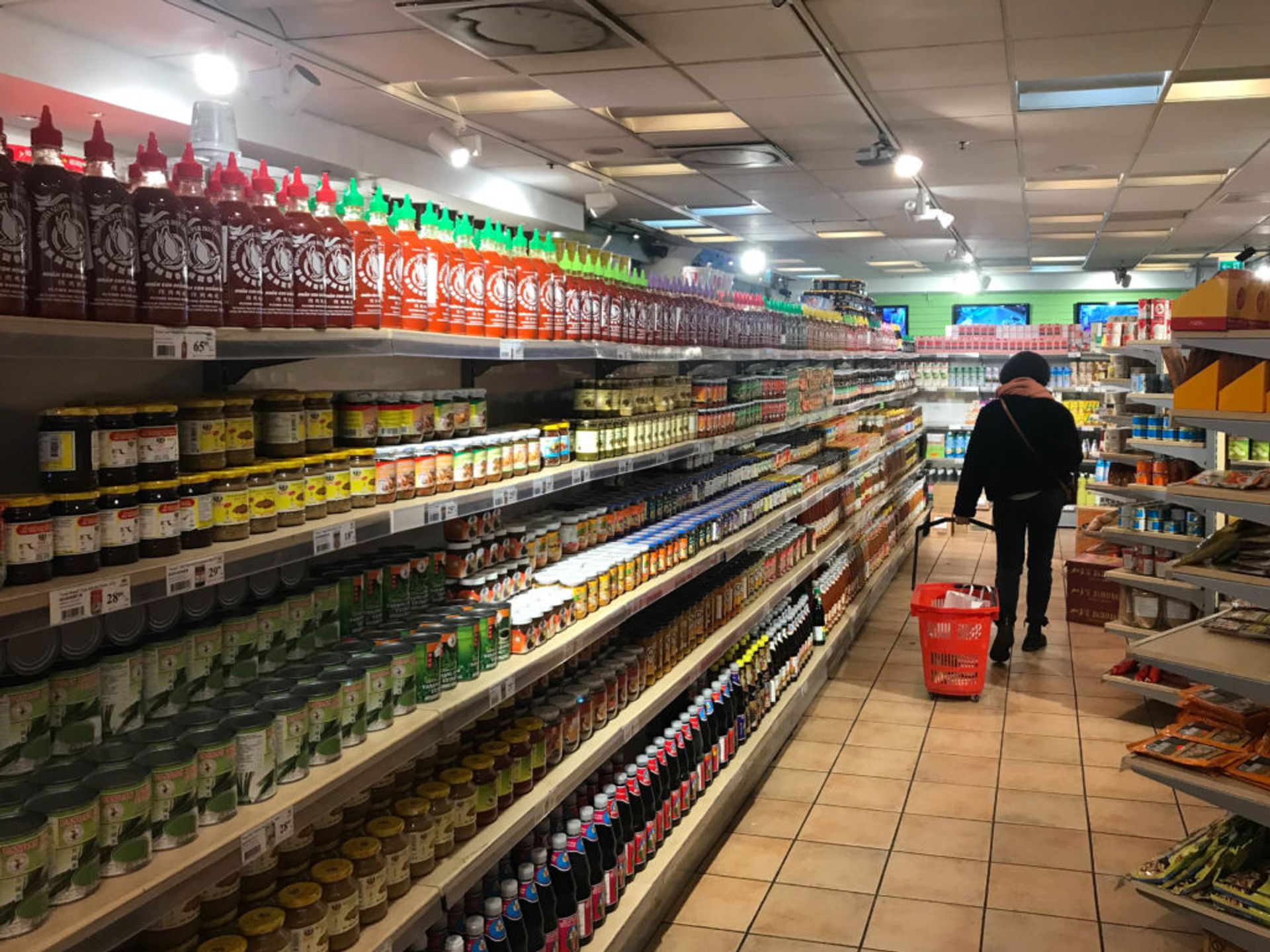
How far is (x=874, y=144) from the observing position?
684 cm

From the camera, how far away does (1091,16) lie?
4.45 metres

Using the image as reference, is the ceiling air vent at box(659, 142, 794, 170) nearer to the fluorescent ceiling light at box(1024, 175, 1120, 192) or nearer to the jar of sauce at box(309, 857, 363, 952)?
the fluorescent ceiling light at box(1024, 175, 1120, 192)

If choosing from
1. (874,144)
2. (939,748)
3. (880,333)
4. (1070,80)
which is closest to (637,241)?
(880,333)

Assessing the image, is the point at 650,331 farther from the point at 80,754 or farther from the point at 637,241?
the point at 637,241

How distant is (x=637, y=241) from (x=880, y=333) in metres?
3.22

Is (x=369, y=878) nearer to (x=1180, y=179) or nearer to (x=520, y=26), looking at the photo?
(x=520, y=26)

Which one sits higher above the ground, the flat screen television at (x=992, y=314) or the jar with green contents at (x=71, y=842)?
the flat screen television at (x=992, y=314)

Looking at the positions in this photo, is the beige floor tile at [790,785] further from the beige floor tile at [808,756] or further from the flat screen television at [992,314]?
the flat screen television at [992,314]

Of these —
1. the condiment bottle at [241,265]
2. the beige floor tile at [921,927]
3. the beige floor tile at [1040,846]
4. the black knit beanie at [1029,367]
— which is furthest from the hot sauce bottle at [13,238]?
the black knit beanie at [1029,367]

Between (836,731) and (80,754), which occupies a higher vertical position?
(80,754)

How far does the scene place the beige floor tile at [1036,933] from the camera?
3.61 metres

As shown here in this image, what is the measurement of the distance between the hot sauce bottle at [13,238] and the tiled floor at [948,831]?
285 centimetres

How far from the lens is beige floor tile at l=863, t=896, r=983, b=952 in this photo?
11.9ft

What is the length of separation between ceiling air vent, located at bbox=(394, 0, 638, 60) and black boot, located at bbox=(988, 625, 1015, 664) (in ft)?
13.9
